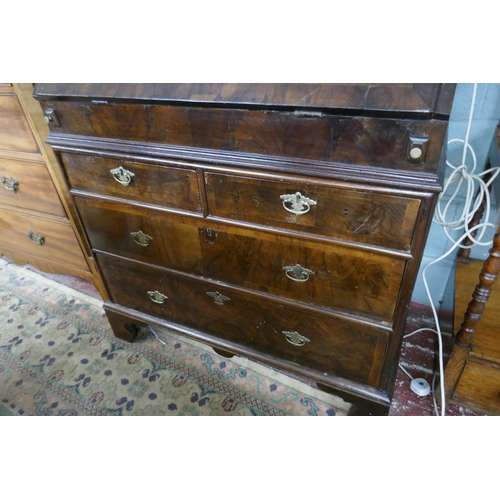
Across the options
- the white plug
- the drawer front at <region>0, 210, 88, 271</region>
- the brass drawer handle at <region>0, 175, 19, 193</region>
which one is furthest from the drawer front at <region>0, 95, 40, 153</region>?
the white plug

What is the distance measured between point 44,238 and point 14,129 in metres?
0.54

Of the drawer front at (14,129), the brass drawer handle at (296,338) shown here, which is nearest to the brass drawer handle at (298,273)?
the brass drawer handle at (296,338)

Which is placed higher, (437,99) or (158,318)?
(437,99)

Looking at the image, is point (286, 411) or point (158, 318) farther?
point (158, 318)

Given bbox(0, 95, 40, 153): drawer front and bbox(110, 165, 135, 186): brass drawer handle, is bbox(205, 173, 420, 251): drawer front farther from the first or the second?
bbox(0, 95, 40, 153): drawer front

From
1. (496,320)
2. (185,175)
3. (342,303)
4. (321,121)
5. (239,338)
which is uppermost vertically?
(321,121)

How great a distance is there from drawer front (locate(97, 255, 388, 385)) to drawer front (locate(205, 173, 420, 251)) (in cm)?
28

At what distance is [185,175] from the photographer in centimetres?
88

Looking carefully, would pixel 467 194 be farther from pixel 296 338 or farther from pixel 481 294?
pixel 296 338
